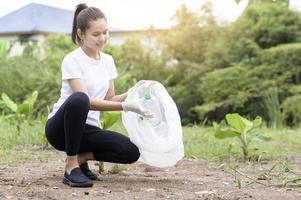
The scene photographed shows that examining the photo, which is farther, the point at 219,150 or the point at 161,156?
the point at 219,150

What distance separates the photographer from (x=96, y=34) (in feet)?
8.55

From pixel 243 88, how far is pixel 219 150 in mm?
7732

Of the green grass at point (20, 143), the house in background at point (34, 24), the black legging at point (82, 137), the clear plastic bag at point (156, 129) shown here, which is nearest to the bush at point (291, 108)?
the green grass at point (20, 143)

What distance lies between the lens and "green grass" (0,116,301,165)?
12.0 feet

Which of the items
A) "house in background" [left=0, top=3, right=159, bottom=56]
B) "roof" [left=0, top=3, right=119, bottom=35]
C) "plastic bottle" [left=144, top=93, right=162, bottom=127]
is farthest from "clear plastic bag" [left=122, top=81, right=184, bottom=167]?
"roof" [left=0, top=3, right=119, bottom=35]

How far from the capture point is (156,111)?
2.79 meters

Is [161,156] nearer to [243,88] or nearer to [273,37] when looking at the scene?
[243,88]

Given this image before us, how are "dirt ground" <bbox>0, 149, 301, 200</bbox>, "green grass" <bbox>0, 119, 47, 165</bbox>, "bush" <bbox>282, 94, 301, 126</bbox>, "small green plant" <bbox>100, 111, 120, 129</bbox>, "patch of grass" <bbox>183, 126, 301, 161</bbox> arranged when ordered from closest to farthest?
1. "dirt ground" <bbox>0, 149, 301, 200</bbox>
2. "small green plant" <bbox>100, 111, 120, 129</bbox>
3. "green grass" <bbox>0, 119, 47, 165</bbox>
4. "patch of grass" <bbox>183, 126, 301, 161</bbox>
5. "bush" <bbox>282, 94, 301, 126</bbox>

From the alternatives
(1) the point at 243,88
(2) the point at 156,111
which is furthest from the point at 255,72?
(2) the point at 156,111

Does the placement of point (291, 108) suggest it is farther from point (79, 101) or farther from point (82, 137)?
point (79, 101)

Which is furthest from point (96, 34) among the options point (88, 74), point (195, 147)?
point (195, 147)

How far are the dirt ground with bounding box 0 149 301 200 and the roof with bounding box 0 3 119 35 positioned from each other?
23.0 meters

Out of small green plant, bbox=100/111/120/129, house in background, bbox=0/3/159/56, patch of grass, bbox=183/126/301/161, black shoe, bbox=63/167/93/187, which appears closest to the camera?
black shoe, bbox=63/167/93/187

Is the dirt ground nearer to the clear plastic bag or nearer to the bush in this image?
the clear plastic bag
